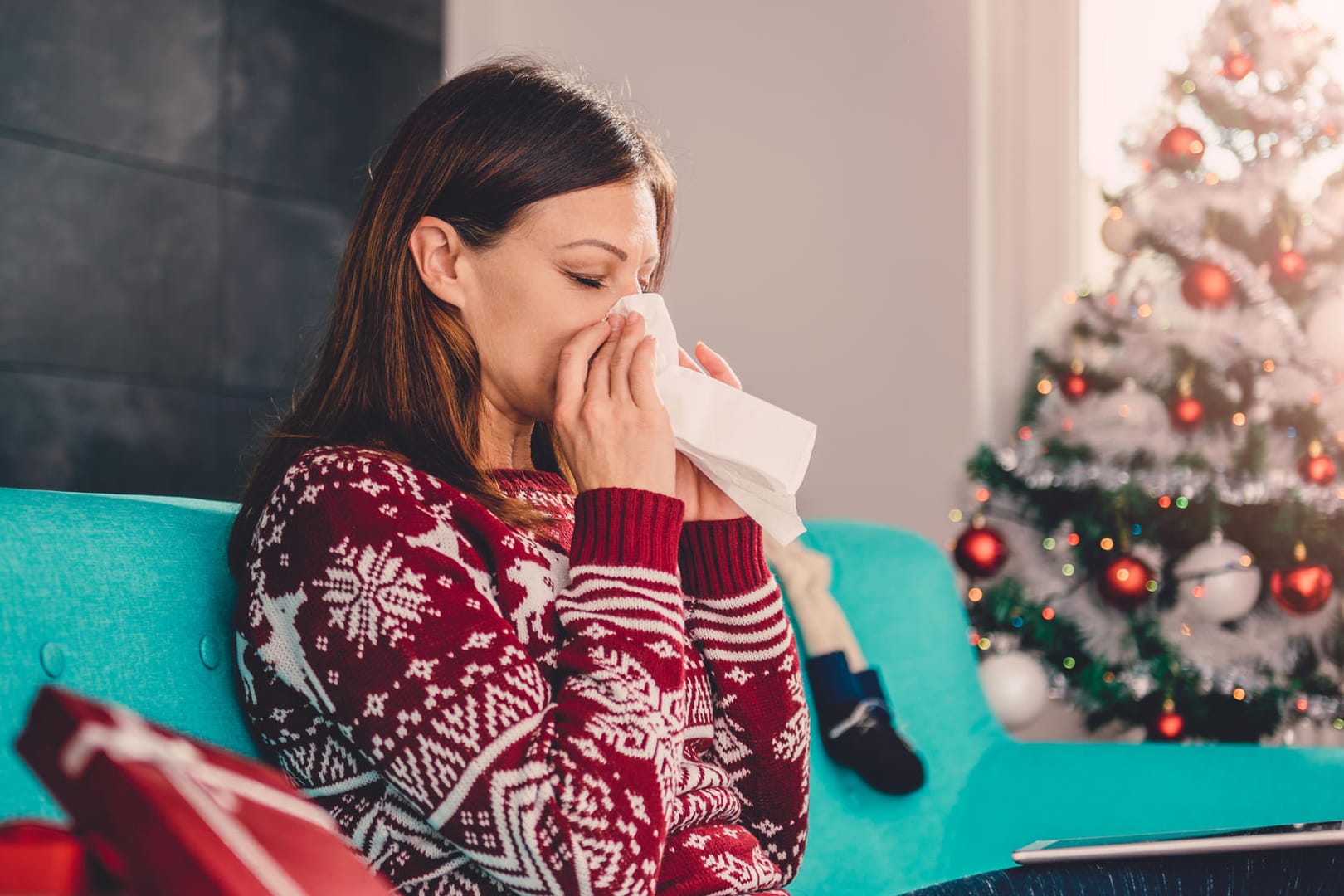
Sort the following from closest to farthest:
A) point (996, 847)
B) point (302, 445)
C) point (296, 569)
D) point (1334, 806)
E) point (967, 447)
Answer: point (296, 569), point (302, 445), point (1334, 806), point (996, 847), point (967, 447)

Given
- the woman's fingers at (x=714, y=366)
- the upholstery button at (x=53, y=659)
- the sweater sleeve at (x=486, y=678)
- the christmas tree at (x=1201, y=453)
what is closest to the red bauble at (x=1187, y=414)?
the christmas tree at (x=1201, y=453)

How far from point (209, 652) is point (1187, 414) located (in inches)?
81.1

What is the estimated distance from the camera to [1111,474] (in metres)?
2.51

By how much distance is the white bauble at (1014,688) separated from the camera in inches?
95.7

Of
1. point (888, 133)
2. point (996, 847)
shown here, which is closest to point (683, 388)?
point (996, 847)

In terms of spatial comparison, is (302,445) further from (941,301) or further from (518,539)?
(941,301)

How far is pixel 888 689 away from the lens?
1.66m

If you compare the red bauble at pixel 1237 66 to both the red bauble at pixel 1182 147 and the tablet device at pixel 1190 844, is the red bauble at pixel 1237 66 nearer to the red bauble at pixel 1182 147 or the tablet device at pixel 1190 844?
the red bauble at pixel 1182 147

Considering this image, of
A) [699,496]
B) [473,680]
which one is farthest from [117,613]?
[699,496]

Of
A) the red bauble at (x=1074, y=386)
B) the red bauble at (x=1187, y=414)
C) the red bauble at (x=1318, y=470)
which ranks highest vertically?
the red bauble at (x=1074, y=386)

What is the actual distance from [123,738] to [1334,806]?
143cm

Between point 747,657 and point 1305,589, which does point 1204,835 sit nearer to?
point 747,657

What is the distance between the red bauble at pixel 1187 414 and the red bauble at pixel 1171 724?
57cm

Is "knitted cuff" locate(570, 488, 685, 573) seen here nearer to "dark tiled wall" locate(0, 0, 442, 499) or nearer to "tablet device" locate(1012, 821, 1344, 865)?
"tablet device" locate(1012, 821, 1344, 865)
